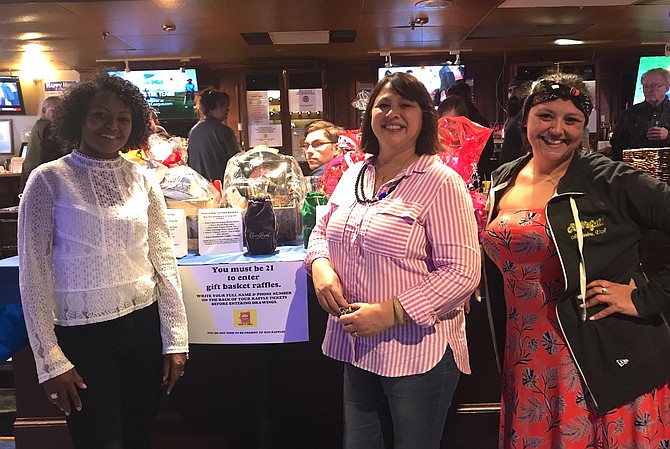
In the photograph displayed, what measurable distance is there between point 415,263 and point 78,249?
0.82 metres

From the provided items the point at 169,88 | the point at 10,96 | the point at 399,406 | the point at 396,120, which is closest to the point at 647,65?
the point at 169,88

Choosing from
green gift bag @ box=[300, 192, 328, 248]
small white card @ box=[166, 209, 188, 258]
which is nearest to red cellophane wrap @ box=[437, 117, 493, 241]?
green gift bag @ box=[300, 192, 328, 248]

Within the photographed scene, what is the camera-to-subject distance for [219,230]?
201 cm

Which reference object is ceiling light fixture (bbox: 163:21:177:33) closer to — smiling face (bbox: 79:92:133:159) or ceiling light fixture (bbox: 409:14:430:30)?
ceiling light fixture (bbox: 409:14:430:30)

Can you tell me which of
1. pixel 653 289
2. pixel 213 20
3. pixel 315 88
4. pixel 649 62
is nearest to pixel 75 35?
pixel 213 20

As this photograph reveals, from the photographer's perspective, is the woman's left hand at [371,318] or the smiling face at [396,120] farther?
the smiling face at [396,120]

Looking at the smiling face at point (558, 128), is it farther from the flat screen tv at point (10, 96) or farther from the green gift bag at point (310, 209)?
the flat screen tv at point (10, 96)

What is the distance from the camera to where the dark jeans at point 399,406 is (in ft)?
4.48

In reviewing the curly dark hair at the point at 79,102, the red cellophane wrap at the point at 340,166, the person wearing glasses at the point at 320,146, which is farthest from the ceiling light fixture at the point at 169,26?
the curly dark hair at the point at 79,102

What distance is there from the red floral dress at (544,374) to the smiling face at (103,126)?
3.35 feet

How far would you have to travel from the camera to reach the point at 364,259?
54.6 inches

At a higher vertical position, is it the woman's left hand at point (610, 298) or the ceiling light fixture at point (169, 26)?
the ceiling light fixture at point (169, 26)

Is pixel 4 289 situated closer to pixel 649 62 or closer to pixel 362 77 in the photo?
pixel 362 77

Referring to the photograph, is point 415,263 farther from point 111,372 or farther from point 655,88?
point 655,88
